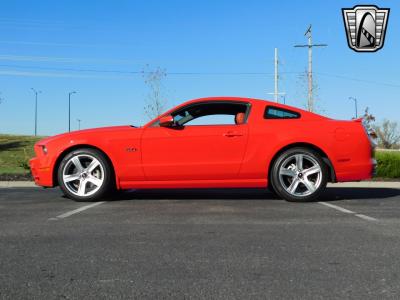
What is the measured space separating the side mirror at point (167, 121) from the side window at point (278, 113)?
4.53 feet

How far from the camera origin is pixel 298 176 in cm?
697

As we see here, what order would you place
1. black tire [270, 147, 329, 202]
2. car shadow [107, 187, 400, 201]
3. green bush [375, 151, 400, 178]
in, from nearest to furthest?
black tire [270, 147, 329, 202]
car shadow [107, 187, 400, 201]
green bush [375, 151, 400, 178]

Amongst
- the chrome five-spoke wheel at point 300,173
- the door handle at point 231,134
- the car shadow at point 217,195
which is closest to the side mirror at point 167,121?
the door handle at point 231,134

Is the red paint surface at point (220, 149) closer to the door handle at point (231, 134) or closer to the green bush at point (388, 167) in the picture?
the door handle at point (231, 134)

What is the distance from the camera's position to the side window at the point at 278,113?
721cm

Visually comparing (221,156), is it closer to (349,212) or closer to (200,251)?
(349,212)

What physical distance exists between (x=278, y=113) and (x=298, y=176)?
3.23ft

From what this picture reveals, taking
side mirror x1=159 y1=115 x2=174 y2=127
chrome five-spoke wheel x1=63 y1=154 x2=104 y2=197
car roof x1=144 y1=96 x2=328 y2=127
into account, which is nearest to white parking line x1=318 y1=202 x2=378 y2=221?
car roof x1=144 y1=96 x2=328 y2=127

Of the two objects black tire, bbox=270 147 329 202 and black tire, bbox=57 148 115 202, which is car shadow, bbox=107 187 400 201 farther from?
black tire, bbox=270 147 329 202

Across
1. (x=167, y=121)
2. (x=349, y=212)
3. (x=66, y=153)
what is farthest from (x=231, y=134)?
(x=66, y=153)

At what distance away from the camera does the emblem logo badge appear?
56.8ft

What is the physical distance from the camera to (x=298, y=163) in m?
6.97

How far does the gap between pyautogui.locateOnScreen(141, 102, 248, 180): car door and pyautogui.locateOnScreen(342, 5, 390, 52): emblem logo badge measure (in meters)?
A: 12.0

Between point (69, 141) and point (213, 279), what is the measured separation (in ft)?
15.1
